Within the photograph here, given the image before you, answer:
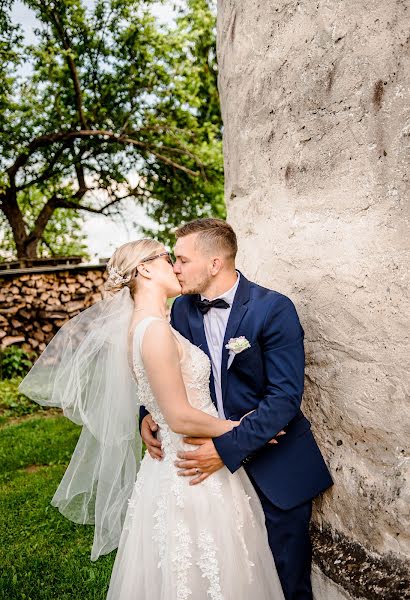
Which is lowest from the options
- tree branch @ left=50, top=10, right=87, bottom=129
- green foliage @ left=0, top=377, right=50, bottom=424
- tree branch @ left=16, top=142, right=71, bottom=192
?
green foliage @ left=0, top=377, right=50, bottom=424

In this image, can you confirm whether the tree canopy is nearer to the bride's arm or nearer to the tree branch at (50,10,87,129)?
the tree branch at (50,10,87,129)

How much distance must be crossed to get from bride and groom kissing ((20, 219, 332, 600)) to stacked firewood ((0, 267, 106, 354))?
8.73 metres

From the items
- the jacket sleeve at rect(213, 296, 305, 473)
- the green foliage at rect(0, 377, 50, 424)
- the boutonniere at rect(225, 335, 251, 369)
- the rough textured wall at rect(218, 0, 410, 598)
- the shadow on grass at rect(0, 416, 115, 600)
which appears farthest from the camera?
the green foliage at rect(0, 377, 50, 424)

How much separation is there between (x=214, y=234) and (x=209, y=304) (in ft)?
1.12

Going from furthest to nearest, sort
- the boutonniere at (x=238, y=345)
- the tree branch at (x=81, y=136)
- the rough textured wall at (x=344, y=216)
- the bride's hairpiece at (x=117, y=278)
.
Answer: the tree branch at (x=81, y=136), the bride's hairpiece at (x=117, y=278), the boutonniere at (x=238, y=345), the rough textured wall at (x=344, y=216)

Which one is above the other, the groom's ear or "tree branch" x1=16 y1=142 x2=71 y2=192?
"tree branch" x1=16 y1=142 x2=71 y2=192

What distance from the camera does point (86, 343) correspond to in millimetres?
2855

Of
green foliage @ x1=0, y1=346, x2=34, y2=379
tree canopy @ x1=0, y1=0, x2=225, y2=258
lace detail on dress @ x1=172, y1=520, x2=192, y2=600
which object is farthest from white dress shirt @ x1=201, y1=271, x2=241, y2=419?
tree canopy @ x1=0, y1=0, x2=225, y2=258

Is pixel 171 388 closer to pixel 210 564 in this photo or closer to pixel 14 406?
pixel 210 564

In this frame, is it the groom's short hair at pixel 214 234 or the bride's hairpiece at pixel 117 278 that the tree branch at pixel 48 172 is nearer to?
the bride's hairpiece at pixel 117 278

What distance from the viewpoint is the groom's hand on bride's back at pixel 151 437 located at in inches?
103

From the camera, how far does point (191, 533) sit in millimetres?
2383

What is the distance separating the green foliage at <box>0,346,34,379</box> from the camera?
33.7ft

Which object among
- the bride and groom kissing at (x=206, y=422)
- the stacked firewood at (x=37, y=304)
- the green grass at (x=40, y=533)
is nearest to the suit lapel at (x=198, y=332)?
the bride and groom kissing at (x=206, y=422)
